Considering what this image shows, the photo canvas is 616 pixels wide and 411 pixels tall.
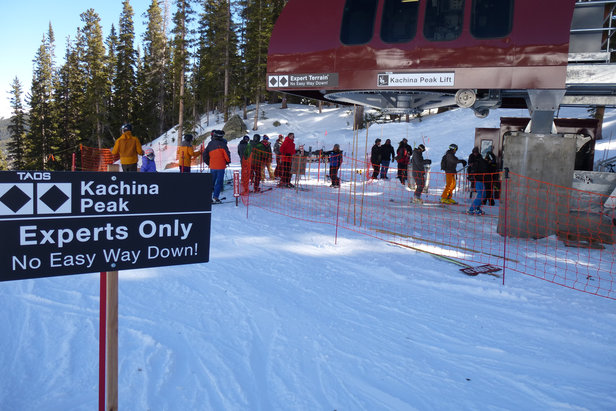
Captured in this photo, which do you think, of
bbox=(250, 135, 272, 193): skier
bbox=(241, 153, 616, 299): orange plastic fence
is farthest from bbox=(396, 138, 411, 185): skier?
bbox=(250, 135, 272, 193): skier

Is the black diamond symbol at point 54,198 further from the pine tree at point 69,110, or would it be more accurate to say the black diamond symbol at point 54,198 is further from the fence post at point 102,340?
the pine tree at point 69,110

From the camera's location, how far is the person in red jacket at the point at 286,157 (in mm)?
13602

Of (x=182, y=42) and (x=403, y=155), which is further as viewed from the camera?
(x=182, y=42)

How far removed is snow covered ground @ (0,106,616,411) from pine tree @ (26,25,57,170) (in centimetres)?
3922

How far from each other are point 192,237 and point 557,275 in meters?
6.40

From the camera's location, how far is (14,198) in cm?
224

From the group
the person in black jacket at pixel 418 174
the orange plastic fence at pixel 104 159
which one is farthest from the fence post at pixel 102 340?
the orange plastic fence at pixel 104 159

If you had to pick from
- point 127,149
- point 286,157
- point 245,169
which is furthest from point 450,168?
point 127,149

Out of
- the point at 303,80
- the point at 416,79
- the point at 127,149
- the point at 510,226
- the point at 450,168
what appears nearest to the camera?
the point at 416,79

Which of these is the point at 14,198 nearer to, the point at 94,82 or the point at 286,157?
the point at 286,157

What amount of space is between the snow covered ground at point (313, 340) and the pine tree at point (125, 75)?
4159cm

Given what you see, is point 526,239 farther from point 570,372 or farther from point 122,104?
point 122,104

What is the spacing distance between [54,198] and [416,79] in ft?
24.5

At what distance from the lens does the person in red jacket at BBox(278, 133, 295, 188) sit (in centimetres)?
1360
